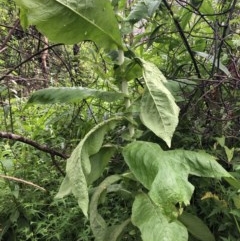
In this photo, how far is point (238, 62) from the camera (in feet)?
7.86

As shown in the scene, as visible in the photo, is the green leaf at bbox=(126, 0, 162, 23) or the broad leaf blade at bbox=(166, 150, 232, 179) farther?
the green leaf at bbox=(126, 0, 162, 23)

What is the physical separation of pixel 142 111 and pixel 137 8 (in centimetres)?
62

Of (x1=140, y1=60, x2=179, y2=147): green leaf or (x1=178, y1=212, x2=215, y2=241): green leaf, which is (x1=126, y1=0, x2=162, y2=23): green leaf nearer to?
(x1=140, y1=60, x2=179, y2=147): green leaf

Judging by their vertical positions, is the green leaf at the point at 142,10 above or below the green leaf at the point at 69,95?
above

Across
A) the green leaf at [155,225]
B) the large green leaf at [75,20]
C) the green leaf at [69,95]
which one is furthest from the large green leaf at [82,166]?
the large green leaf at [75,20]

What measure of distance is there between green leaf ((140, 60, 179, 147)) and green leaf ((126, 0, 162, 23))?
1.10ft

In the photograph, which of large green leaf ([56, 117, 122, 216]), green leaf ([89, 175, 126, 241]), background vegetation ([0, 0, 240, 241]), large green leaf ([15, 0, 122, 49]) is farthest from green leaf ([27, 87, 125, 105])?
green leaf ([89, 175, 126, 241])

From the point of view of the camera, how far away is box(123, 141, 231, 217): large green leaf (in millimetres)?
1342

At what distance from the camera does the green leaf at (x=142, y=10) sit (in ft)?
6.29

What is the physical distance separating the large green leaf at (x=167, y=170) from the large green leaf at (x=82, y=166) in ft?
0.50

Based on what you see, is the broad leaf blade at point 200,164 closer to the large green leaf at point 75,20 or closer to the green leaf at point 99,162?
the green leaf at point 99,162

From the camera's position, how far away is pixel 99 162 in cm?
180

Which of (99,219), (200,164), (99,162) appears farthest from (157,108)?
(99,219)

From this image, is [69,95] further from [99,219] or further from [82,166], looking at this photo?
[99,219]
